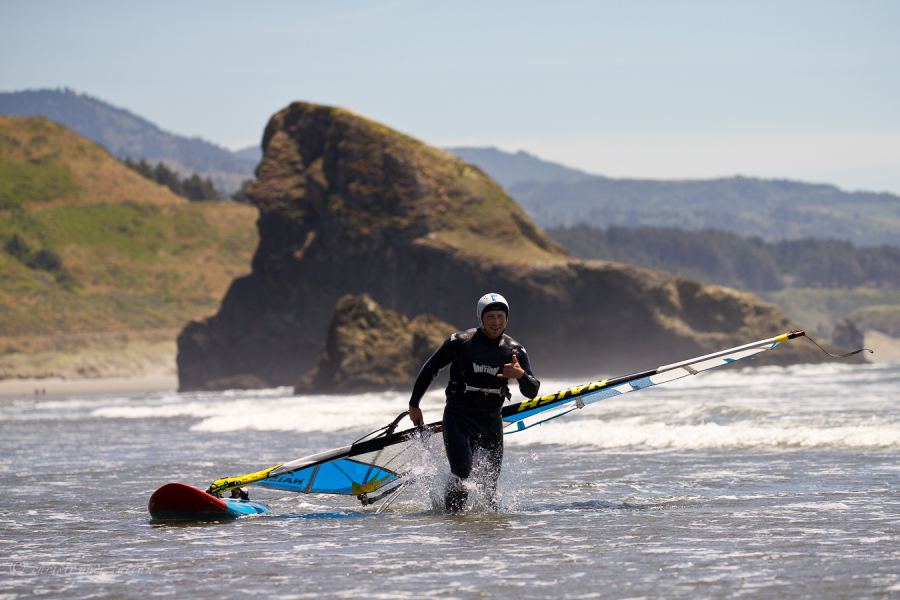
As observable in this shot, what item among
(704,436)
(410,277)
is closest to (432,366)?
(704,436)

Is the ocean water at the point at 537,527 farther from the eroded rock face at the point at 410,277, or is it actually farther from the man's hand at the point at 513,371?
the eroded rock face at the point at 410,277

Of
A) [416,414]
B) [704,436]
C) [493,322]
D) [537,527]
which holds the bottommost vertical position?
[537,527]

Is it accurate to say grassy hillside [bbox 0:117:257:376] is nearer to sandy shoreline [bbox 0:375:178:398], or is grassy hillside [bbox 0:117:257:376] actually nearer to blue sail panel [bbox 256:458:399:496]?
sandy shoreline [bbox 0:375:178:398]

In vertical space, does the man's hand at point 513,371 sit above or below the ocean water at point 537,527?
above

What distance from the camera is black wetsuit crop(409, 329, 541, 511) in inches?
435

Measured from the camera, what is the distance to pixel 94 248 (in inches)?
5022

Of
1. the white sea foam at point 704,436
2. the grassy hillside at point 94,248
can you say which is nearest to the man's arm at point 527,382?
the white sea foam at point 704,436

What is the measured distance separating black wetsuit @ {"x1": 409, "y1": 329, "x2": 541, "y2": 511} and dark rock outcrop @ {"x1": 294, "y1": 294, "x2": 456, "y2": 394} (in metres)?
41.5

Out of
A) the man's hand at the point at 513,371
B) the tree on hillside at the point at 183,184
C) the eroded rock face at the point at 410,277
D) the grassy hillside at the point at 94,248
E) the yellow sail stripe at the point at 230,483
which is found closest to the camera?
the man's hand at the point at 513,371

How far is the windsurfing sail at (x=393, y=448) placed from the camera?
12.0 metres

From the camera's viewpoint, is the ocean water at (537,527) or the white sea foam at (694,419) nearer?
the ocean water at (537,527)

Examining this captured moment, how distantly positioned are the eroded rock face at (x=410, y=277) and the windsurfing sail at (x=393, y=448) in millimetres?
60292

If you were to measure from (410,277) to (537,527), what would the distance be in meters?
66.0

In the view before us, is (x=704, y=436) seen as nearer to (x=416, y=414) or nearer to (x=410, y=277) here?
(x=416, y=414)
